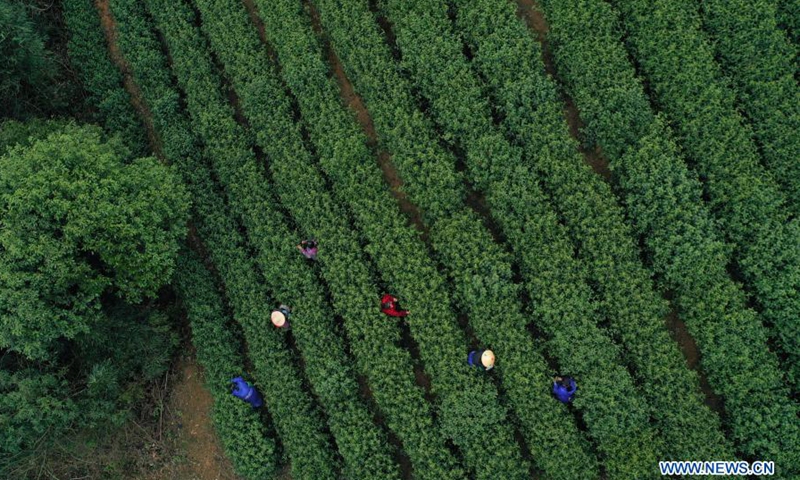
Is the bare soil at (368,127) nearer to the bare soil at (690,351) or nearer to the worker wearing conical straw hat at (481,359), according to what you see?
the worker wearing conical straw hat at (481,359)

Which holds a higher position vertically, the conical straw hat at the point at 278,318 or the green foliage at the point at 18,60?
the green foliage at the point at 18,60

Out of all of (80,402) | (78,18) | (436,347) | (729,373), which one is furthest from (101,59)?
Answer: (729,373)

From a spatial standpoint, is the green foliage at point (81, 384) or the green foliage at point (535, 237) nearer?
the green foliage at point (535, 237)

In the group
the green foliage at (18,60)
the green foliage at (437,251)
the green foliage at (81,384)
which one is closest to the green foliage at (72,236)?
the green foliage at (81,384)

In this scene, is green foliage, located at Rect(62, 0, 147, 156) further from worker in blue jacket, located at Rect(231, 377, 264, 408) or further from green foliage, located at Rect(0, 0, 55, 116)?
worker in blue jacket, located at Rect(231, 377, 264, 408)

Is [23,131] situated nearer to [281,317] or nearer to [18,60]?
[18,60]

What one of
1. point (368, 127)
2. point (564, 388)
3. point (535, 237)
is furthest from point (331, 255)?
point (564, 388)

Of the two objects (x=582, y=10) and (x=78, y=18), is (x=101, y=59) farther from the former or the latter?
(x=582, y=10)
